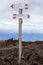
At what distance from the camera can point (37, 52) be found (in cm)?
1609

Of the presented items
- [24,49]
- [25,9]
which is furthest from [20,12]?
[24,49]

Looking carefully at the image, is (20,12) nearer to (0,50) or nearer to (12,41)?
(0,50)

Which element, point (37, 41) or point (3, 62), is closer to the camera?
point (3, 62)

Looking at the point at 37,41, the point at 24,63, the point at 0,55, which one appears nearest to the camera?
the point at 24,63

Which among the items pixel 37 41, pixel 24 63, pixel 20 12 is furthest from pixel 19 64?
pixel 37 41

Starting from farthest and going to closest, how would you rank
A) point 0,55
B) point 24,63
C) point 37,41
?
1. point 37,41
2. point 0,55
3. point 24,63

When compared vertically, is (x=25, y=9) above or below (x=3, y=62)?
above

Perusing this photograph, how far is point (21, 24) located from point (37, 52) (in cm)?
164

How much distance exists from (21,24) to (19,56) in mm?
1620

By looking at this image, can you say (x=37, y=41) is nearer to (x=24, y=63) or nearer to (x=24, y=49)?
(x=24, y=49)

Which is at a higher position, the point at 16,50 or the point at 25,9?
the point at 25,9

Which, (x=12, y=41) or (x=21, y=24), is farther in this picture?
(x=12, y=41)

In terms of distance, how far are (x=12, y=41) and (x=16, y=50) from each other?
156 inches

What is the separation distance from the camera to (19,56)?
15742 millimetres
